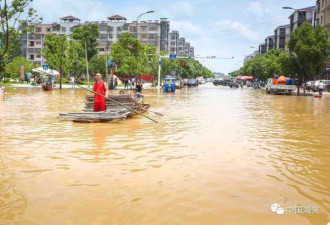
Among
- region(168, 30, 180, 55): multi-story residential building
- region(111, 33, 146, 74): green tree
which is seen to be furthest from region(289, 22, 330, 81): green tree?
region(168, 30, 180, 55): multi-story residential building

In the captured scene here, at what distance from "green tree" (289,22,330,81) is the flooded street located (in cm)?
3109

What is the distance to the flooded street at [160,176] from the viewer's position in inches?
193

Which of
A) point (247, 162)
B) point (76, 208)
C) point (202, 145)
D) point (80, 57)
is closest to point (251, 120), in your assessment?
point (202, 145)

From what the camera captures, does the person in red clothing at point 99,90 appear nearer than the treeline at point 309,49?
Yes

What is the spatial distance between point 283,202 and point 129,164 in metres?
3.12

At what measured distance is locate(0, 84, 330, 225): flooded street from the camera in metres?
4.91

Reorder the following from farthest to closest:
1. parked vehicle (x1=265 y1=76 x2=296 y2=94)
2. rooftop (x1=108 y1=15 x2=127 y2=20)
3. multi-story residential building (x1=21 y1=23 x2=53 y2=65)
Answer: multi-story residential building (x1=21 y1=23 x2=53 y2=65) < rooftop (x1=108 y1=15 x2=127 y2=20) < parked vehicle (x1=265 y1=76 x2=296 y2=94)

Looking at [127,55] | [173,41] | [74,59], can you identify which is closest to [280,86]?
[127,55]

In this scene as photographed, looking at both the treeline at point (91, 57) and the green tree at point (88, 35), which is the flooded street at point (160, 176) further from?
the green tree at point (88, 35)

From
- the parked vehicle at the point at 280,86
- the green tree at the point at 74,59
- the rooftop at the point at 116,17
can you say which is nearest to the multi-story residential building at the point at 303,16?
the rooftop at the point at 116,17

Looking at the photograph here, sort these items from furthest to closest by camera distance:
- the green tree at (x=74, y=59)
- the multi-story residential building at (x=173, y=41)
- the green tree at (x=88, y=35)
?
the multi-story residential building at (x=173, y=41) → the green tree at (x=88, y=35) → the green tree at (x=74, y=59)

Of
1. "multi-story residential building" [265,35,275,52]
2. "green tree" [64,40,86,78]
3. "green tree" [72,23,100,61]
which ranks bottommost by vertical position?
"green tree" [64,40,86,78]

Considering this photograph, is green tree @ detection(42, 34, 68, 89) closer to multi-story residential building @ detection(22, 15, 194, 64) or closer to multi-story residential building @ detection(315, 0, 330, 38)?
multi-story residential building @ detection(315, 0, 330, 38)

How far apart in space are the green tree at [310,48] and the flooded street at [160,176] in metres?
31.1
